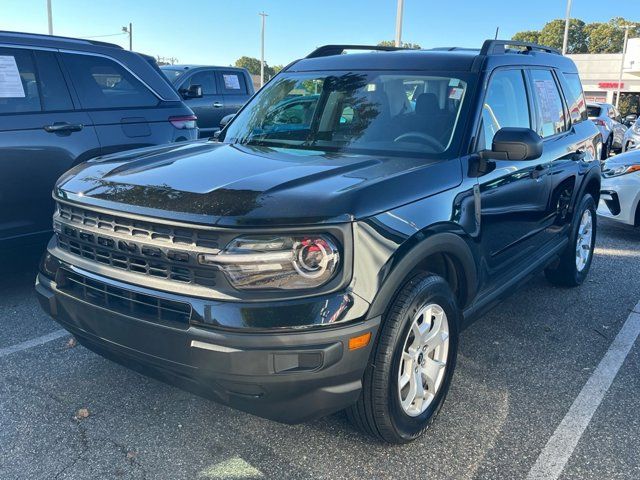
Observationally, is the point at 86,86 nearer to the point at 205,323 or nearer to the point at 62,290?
the point at 62,290

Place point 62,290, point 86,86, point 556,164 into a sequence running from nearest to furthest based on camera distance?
point 62,290
point 556,164
point 86,86

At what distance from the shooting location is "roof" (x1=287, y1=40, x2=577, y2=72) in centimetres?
354

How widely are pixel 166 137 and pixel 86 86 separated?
79 centimetres

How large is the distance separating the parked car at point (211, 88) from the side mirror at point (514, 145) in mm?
9092

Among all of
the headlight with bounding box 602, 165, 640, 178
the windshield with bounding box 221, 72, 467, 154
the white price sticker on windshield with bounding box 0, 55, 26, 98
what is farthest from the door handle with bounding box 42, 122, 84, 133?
the headlight with bounding box 602, 165, 640, 178

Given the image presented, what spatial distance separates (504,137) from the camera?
314 cm

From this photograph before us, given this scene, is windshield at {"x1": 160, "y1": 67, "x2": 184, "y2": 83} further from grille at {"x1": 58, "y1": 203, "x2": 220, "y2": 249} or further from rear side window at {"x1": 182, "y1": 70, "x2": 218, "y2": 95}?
grille at {"x1": 58, "y1": 203, "x2": 220, "y2": 249}

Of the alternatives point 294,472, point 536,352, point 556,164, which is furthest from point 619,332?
point 294,472

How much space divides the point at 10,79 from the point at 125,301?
2.83 m

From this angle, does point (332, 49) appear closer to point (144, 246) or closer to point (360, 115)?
point (360, 115)

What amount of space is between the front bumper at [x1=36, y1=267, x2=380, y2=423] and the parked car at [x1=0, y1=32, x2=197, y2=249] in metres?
2.26

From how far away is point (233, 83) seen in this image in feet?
41.3

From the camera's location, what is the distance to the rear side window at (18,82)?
4379 millimetres

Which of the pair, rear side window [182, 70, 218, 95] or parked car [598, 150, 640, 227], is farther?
rear side window [182, 70, 218, 95]
